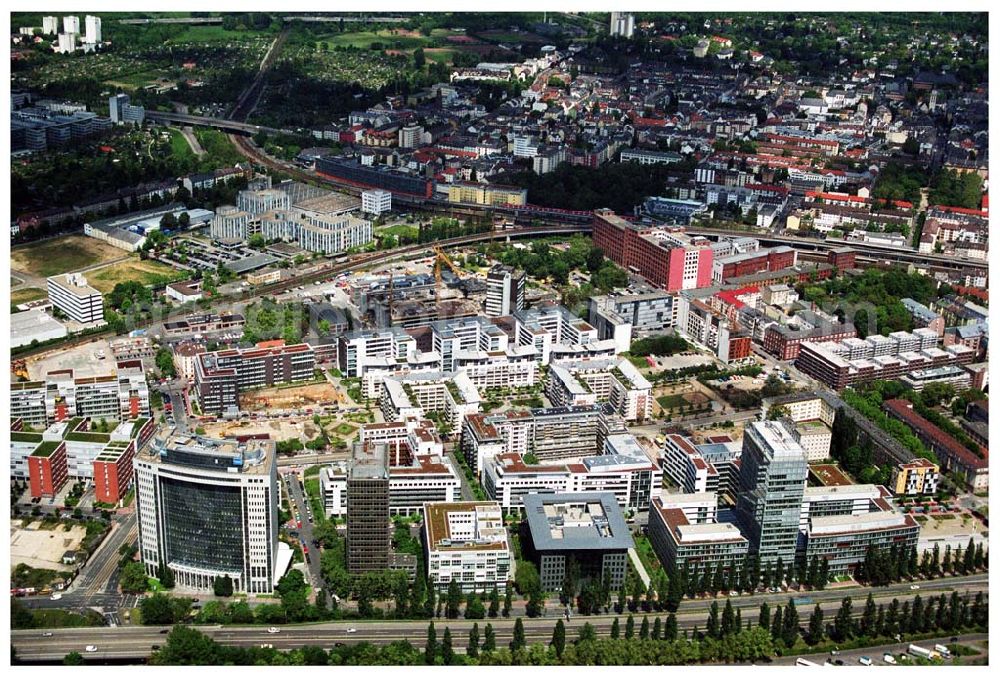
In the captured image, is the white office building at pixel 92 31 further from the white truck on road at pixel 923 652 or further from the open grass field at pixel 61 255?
the white truck on road at pixel 923 652

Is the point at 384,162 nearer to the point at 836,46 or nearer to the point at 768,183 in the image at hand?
the point at 768,183

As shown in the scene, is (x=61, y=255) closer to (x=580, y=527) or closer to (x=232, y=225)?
(x=232, y=225)

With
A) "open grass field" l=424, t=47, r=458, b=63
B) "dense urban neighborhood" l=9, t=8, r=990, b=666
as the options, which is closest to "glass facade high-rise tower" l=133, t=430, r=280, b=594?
"dense urban neighborhood" l=9, t=8, r=990, b=666

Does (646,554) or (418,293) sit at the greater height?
(418,293)

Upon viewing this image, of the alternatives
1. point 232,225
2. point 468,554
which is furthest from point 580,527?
point 232,225

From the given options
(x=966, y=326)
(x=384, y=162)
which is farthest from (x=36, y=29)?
(x=966, y=326)

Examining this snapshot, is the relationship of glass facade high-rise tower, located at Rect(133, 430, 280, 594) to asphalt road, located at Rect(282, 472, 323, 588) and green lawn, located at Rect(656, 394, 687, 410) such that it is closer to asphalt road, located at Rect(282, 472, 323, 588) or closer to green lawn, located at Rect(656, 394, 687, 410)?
asphalt road, located at Rect(282, 472, 323, 588)
